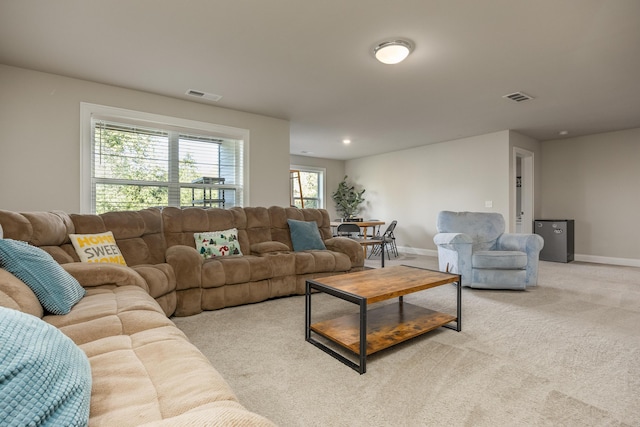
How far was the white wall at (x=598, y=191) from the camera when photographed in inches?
223

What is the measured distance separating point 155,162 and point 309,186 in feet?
16.0

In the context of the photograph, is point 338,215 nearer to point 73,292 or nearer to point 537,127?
point 537,127

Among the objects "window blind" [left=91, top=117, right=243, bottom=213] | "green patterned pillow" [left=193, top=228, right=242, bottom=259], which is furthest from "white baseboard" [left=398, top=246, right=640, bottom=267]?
"green patterned pillow" [left=193, top=228, right=242, bottom=259]

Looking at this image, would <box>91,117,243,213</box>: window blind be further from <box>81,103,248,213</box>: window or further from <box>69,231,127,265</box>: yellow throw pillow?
<box>69,231,127,265</box>: yellow throw pillow

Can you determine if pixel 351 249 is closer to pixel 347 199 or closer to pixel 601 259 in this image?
pixel 347 199

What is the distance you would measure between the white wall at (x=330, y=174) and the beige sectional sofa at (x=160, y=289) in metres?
4.21

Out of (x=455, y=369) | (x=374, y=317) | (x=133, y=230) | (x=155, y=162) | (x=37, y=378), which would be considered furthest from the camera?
(x=155, y=162)

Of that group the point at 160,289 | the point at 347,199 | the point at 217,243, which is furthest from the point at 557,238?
the point at 160,289

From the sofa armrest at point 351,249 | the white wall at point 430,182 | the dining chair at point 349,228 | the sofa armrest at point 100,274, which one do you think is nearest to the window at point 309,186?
the white wall at point 430,182

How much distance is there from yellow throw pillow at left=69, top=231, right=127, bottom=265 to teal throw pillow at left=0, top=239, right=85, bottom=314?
93cm

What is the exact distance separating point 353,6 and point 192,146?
3.01 meters

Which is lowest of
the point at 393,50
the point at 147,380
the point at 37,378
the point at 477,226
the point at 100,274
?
the point at 147,380

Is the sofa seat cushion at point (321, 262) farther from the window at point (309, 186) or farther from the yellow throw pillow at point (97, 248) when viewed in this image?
the window at point (309, 186)

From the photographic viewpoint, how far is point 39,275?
1.59 metres
